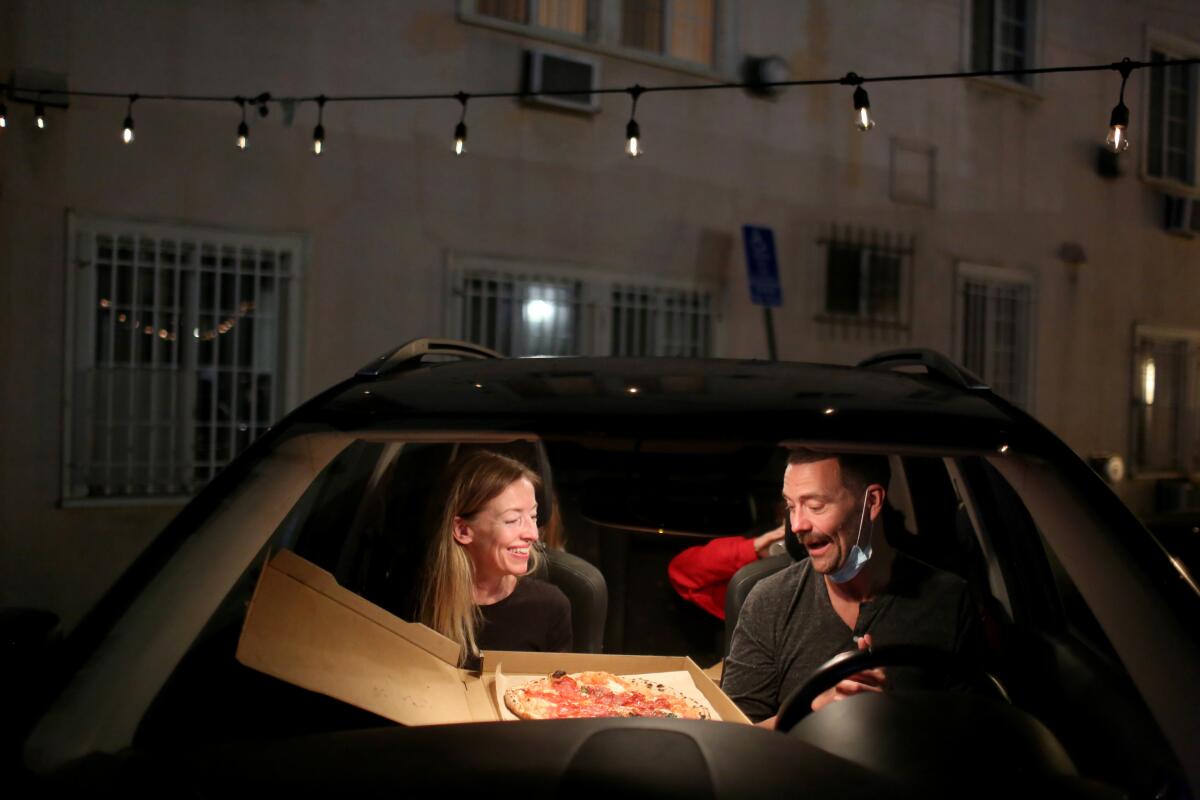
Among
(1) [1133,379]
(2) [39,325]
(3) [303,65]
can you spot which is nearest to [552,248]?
(3) [303,65]

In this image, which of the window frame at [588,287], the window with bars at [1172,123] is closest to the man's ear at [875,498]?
the window frame at [588,287]

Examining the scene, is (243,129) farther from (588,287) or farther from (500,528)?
(500,528)

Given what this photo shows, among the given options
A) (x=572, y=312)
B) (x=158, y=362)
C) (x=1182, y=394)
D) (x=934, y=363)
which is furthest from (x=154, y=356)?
(x=1182, y=394)

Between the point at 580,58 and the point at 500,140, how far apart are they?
962 millimetres

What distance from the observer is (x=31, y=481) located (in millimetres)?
6797

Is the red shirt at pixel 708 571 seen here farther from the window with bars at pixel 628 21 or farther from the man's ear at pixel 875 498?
the window with bars at pixel 628 21

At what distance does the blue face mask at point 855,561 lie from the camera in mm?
2187

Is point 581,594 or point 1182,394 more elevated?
point 1182,394

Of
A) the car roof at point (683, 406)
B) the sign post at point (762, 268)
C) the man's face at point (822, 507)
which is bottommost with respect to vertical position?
the man's face at point (822, 507)

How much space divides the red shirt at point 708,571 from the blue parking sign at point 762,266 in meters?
5.80

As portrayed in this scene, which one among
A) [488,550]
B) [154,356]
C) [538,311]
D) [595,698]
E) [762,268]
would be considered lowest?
[595,698]

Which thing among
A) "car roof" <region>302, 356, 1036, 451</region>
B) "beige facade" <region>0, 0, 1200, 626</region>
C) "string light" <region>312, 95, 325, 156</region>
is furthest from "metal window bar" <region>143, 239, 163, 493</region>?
"car roof" <region>302, 356, 1036, 451</region>

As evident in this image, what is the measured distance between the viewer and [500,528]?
7.66 ft

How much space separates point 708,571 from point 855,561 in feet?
1.49
